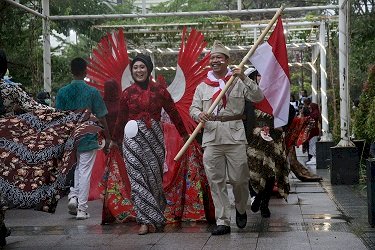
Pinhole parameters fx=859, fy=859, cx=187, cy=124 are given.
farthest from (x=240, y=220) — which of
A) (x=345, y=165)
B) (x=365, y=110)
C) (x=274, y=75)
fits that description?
(x=365, y=110)

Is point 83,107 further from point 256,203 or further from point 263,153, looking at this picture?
point 256,203

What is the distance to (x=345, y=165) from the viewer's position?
14.2 m

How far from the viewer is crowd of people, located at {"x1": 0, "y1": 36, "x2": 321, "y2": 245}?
7.69 metres

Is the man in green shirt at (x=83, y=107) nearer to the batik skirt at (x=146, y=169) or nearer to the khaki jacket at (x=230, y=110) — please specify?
the batik skirt at (x=146, y=169)

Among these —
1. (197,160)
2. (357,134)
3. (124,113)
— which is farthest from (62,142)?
(357,134)

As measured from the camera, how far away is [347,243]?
7945 millimetres

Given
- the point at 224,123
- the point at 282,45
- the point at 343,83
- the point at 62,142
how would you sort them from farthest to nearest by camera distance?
the point at 343,83 < the point at 282,45 < the point at 224,123 < the point at 62,142

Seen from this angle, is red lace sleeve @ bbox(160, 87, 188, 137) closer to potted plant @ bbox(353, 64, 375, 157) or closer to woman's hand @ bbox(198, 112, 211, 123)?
woman's hand @ bbox(198, 112, 211, 123)

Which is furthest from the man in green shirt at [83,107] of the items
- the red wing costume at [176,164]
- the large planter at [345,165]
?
the large planter at [345,165]

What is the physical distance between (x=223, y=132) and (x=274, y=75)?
114 cm

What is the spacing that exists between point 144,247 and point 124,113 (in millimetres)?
1943

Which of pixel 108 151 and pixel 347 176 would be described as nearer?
pixel 108 151

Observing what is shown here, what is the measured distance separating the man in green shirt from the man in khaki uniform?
5.71 feet

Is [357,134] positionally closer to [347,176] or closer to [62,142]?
[347,176]
